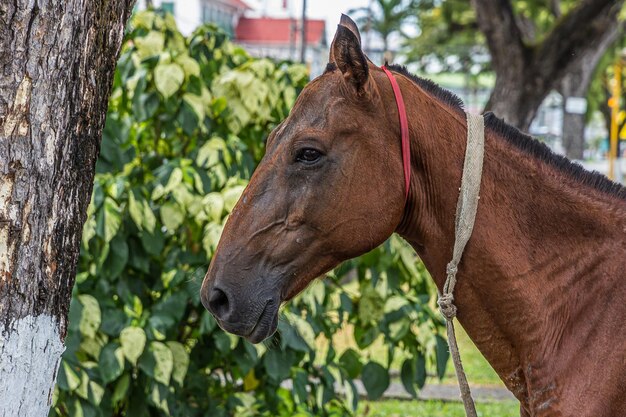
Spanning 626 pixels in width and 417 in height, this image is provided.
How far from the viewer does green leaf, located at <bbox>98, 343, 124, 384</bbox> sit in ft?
12.9

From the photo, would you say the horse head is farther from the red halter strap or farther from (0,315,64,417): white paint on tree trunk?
(0,315,64,417): white paint on tree trunk

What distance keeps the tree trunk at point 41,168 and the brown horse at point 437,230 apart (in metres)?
0.46

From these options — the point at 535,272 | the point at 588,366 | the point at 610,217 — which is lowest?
the point at 588,366

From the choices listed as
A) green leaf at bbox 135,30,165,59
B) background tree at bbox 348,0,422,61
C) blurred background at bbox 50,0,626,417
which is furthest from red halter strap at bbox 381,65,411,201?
background tree at bbox 348,0,422,61

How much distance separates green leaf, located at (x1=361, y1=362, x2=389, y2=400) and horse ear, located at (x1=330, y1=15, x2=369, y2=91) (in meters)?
2.38

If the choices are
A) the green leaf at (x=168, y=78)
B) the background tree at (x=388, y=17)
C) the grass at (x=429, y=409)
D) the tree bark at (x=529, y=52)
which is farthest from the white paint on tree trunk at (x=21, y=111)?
the background tree at (x=388, y=17)

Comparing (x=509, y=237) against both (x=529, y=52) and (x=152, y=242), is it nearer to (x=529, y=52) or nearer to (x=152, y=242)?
(x=152, y=242)

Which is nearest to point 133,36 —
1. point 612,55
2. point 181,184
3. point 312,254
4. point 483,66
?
point 181,184

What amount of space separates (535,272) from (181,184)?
2166 millimetres

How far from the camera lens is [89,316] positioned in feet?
12.9

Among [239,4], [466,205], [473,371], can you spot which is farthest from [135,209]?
[239,4]

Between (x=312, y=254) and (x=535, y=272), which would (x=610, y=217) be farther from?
(x=312, y=254)

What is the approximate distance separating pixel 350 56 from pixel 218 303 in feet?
2.63

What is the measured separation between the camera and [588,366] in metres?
2.42
